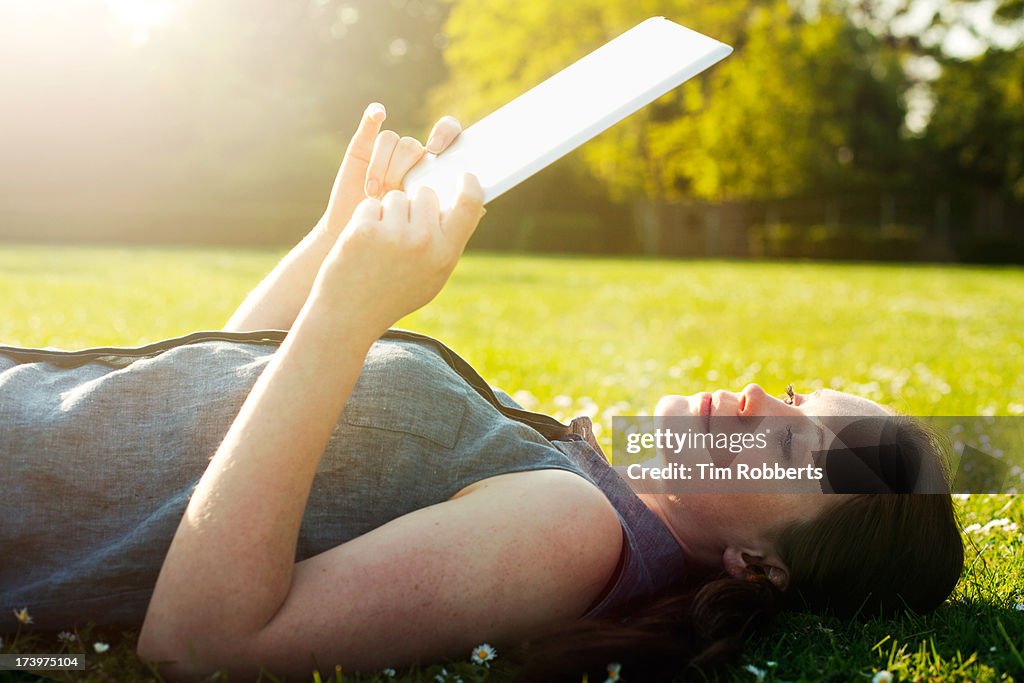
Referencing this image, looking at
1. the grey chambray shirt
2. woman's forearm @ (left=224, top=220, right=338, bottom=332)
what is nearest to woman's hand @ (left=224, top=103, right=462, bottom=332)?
woman's forearm @ (left=224, top=220, right=338, bottom=332)

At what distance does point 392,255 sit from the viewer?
64.5 inches

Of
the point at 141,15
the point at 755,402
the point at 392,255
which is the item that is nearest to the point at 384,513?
the point at 392,255

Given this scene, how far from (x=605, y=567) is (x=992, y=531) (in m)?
1.71

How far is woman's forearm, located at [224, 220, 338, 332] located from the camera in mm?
2588

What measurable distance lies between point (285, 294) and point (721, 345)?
20.2ft

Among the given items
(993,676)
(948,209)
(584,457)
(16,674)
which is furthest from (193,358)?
(948,209)

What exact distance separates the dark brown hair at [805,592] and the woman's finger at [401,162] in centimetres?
109

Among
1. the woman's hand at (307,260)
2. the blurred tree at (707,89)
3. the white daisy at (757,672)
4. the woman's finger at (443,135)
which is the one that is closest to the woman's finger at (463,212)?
the woman's finger at (443,135)

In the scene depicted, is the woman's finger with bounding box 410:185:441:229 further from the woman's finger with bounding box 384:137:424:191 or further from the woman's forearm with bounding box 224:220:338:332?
the woman's forearm with bounding box 224:220:338:332

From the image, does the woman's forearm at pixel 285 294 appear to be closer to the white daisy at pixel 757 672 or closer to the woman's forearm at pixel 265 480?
the woman's forearm at pixel 265 480

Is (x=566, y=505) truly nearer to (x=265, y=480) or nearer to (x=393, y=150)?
(x=265, y=480)

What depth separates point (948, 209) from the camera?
3662cm

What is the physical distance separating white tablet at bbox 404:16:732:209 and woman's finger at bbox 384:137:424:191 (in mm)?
86

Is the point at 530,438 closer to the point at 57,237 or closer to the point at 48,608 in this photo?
the point at 48,608
